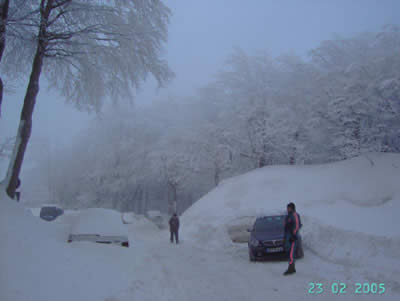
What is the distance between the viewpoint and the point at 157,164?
34.1 meters

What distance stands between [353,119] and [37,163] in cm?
5658

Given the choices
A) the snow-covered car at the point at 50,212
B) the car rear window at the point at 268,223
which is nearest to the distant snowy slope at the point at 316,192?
the car rear window at the point at 268,223

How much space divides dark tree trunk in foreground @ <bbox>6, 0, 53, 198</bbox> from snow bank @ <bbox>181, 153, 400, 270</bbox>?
958cm

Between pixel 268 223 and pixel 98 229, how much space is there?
5.89 metres

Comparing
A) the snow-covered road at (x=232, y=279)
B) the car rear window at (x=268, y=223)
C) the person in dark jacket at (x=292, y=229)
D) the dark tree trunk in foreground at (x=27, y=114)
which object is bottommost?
the snow-covered road at (x=232, y=279)

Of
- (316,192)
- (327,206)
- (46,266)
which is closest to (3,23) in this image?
(46,266)

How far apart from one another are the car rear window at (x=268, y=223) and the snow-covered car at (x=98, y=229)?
462 centimetres

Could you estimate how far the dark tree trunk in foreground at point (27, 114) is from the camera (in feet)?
27.1

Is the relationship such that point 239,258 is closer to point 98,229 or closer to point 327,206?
point 98,229

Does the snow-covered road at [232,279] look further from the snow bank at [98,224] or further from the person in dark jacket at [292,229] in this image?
the snow bank at [98,224]

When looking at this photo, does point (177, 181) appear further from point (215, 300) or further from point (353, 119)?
point (215, 300)

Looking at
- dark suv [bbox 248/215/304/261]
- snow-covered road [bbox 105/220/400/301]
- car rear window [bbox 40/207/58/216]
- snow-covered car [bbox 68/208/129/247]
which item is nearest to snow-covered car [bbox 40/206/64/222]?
car rear window [bbox 40/207/58/216]

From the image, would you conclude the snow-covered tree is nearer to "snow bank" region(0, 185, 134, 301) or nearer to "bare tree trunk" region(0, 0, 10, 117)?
"bare tree trunk" region(0, 0, 10, 117)
